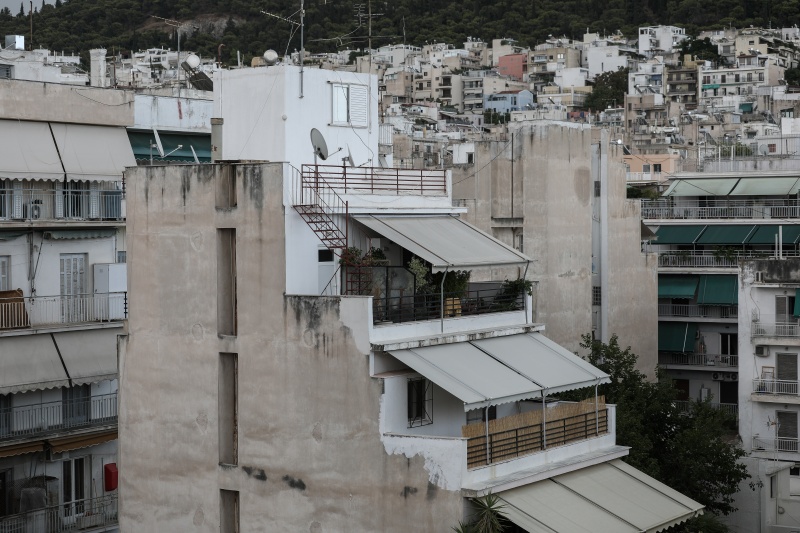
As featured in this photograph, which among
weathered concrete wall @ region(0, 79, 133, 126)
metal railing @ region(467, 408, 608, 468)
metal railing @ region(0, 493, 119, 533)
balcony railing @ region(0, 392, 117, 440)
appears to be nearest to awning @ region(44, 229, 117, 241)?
weathered concrete wall @ region(0, 79, 133, 126)

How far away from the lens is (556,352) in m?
28.9

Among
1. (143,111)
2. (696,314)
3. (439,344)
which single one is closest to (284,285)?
(439,344)

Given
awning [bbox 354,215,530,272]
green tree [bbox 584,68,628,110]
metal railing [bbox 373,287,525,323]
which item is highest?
green tree [bbox 584,68,628,110]

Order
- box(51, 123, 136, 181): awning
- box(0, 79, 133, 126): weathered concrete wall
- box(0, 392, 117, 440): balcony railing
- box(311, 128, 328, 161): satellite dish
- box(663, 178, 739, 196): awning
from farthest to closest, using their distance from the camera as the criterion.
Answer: box(663, 178, 739, 196): awning → box(51, 123, 136, 181): awning → box(0, 79, 133, 126): weathered concrete wall → box(0, 392, 117, 440): balcony railing → box(311, 128, 328, 161): satellite dish

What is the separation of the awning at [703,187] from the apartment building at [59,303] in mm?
29325

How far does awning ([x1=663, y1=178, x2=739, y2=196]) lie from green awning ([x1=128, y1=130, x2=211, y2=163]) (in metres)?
25.4

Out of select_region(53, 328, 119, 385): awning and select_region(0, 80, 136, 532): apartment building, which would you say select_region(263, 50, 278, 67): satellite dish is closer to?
select_region(0, 80, 136, 532): apartment building

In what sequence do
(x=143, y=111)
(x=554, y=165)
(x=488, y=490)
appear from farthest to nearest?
1. (x=554, y=165)
2. (x=143, y=111)
3. (x=488, y=490)

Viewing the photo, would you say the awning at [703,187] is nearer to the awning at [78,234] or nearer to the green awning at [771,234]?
the green awning at [771,234]

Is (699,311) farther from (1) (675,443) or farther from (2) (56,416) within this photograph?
(2) (56,416)

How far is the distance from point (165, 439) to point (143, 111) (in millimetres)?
11799

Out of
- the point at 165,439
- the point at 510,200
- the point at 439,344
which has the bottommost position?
the point at 165,439

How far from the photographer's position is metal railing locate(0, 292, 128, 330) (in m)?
32.6

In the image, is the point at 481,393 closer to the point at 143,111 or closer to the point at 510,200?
the point at 143,111
